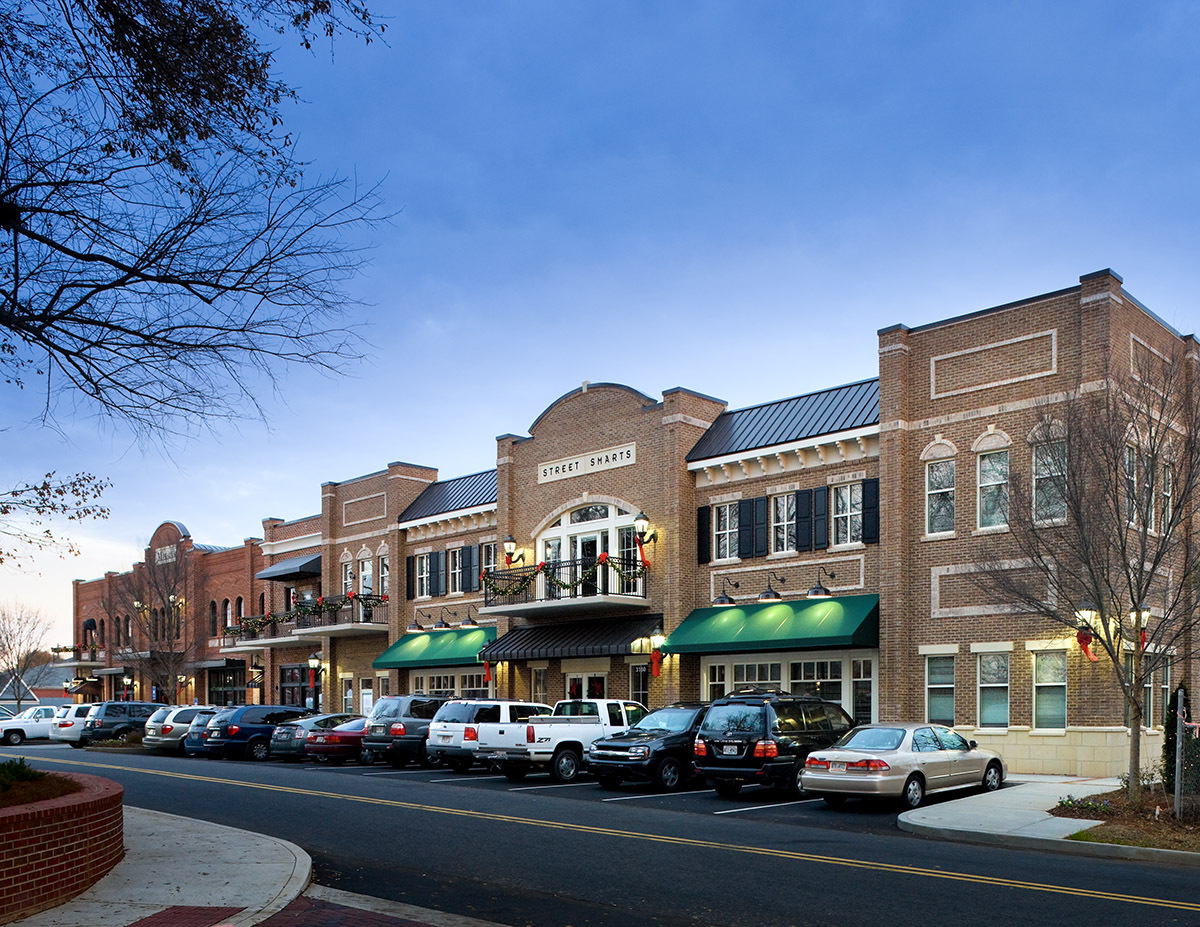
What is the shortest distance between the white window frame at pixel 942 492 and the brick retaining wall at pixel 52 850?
19069 mm

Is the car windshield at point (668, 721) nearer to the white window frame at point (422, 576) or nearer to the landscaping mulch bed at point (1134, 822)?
the landscaping mulch bed at point (1134, 822)

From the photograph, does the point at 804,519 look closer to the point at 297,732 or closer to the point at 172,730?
the point at 297,732

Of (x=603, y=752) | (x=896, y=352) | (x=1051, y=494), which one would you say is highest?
(x=896, y=352)

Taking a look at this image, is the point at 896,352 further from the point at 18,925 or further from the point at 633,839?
the point at 18,925

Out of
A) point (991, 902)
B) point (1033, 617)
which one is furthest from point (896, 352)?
point (991, 902)

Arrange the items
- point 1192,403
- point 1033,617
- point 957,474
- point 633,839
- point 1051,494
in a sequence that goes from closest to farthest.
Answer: point 633,839 → point 1192,403 → point 1051,494 → point 1033,617 → point 957,474

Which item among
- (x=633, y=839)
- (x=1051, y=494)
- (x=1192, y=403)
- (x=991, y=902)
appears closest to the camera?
(x=991, y=902)

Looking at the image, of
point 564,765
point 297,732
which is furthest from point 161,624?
point 564,765

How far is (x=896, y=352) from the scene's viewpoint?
26.2 m

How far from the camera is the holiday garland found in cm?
3141

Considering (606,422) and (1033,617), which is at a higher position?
(606,422)

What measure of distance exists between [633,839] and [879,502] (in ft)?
47.2

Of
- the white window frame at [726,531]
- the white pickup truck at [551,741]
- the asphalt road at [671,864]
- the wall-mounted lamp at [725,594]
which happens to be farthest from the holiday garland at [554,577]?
the asphalt road at [671,864]

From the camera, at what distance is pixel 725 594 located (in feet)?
97.6
